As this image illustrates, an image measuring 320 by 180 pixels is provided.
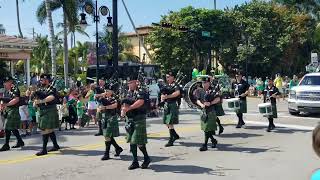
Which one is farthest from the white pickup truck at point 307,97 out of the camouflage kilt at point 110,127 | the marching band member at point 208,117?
the camouflage kilt at point 110,127

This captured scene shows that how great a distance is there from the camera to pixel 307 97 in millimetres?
18297

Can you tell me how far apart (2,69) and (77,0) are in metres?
6.74

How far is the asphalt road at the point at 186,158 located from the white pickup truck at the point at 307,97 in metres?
3.58

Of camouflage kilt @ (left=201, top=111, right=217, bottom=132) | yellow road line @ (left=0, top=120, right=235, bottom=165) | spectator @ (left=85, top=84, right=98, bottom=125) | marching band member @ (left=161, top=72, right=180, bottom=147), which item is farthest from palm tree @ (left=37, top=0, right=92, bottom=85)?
camouflage kilt @ (left=201, top=111, right=217, bottom=132)

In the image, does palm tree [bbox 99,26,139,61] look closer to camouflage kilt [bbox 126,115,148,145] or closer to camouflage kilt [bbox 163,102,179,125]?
camouflage kilt [bbox 163,102,179,125]

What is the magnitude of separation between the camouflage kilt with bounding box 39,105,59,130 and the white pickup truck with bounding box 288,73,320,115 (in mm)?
10549

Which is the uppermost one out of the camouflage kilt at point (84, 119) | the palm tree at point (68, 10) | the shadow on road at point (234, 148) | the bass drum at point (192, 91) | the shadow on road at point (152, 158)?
the palm tree at point (68, 10)

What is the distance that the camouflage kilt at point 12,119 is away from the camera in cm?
1168

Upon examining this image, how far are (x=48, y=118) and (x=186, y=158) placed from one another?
125 inches

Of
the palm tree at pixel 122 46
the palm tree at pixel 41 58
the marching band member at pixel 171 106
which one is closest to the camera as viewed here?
the marching band member at pixel 171 106

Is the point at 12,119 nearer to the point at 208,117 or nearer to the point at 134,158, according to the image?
the point at 134,158

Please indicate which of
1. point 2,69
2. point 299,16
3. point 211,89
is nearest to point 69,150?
point 211,89

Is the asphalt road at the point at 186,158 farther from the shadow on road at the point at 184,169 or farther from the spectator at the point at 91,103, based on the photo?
the spectator at the point at 91,103

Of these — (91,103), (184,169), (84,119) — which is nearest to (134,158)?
(184,169)
